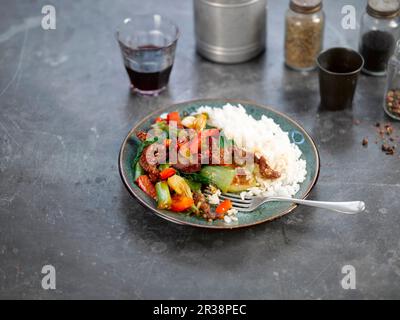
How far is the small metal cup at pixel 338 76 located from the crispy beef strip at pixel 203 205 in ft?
2.09

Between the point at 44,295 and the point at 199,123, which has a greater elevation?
the point at 199,123

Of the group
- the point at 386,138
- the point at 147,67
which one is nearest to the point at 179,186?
the point at 147,67

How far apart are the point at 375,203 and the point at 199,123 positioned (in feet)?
1.85

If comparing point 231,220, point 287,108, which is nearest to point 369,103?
point 287,108

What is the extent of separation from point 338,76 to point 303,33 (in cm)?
26

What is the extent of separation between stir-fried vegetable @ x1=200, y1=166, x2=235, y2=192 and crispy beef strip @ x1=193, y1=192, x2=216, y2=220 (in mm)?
52

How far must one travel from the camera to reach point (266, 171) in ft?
6.05

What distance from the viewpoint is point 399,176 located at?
1.96 meters

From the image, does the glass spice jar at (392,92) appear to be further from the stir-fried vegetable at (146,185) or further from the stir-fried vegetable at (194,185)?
the stir-fried vegetable at (146,185)

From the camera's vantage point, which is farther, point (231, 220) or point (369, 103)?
point (369, 103)

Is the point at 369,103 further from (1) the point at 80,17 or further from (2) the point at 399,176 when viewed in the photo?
(1) the point at 80,17

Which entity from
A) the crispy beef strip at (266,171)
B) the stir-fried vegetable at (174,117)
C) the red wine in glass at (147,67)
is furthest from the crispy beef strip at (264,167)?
→ the red wine in glass at (147,67)

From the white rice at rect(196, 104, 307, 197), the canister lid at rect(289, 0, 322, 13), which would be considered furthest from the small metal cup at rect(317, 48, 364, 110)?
the white rice at rect(196, 104, 307, 197)
